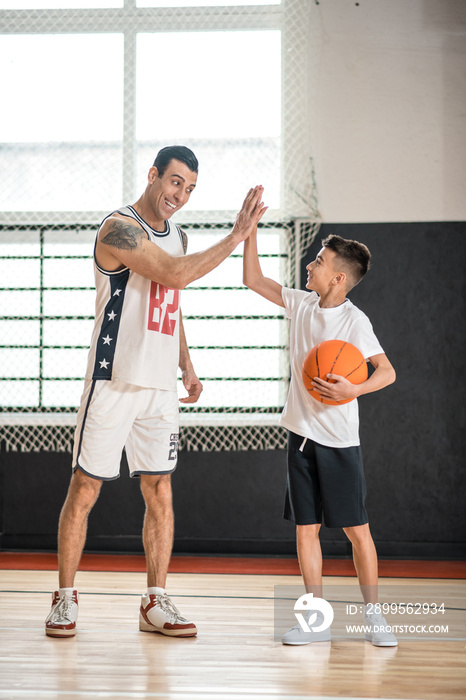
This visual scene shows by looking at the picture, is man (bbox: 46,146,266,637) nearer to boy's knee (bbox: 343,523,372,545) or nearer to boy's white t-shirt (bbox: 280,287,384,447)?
boy's white t-shirt (bbox: 280,287,384,447)

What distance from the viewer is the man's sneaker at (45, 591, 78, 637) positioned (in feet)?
8.13

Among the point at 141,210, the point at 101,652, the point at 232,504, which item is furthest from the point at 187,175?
the point at 232,504

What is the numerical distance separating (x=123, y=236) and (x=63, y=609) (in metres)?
1.35

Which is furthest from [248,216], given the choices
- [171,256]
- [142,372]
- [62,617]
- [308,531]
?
[62,617]

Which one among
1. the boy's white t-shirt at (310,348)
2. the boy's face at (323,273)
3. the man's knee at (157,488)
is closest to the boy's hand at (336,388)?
the boy's white t-shirt at (310,348)

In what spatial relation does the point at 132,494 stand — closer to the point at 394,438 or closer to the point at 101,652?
the point at 394,438

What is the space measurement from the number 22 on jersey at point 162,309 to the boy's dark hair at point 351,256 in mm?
624

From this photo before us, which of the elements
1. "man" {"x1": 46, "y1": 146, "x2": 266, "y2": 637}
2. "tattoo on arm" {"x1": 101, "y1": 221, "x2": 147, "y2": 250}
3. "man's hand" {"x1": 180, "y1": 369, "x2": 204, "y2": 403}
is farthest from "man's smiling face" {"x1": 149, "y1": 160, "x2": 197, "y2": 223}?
"man's hand" {"x1": 180, "y1": 369, "x2": 204, "y2": 403}

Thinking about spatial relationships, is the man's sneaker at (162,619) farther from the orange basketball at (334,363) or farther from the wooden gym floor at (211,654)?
the orange basketball at (334,363)

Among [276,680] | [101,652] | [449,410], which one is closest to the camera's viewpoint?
[276,680]

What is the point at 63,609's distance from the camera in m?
2.54

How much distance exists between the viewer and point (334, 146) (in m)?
4.43

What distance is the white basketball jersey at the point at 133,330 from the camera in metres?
2.59

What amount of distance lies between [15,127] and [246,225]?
2.79 meters
